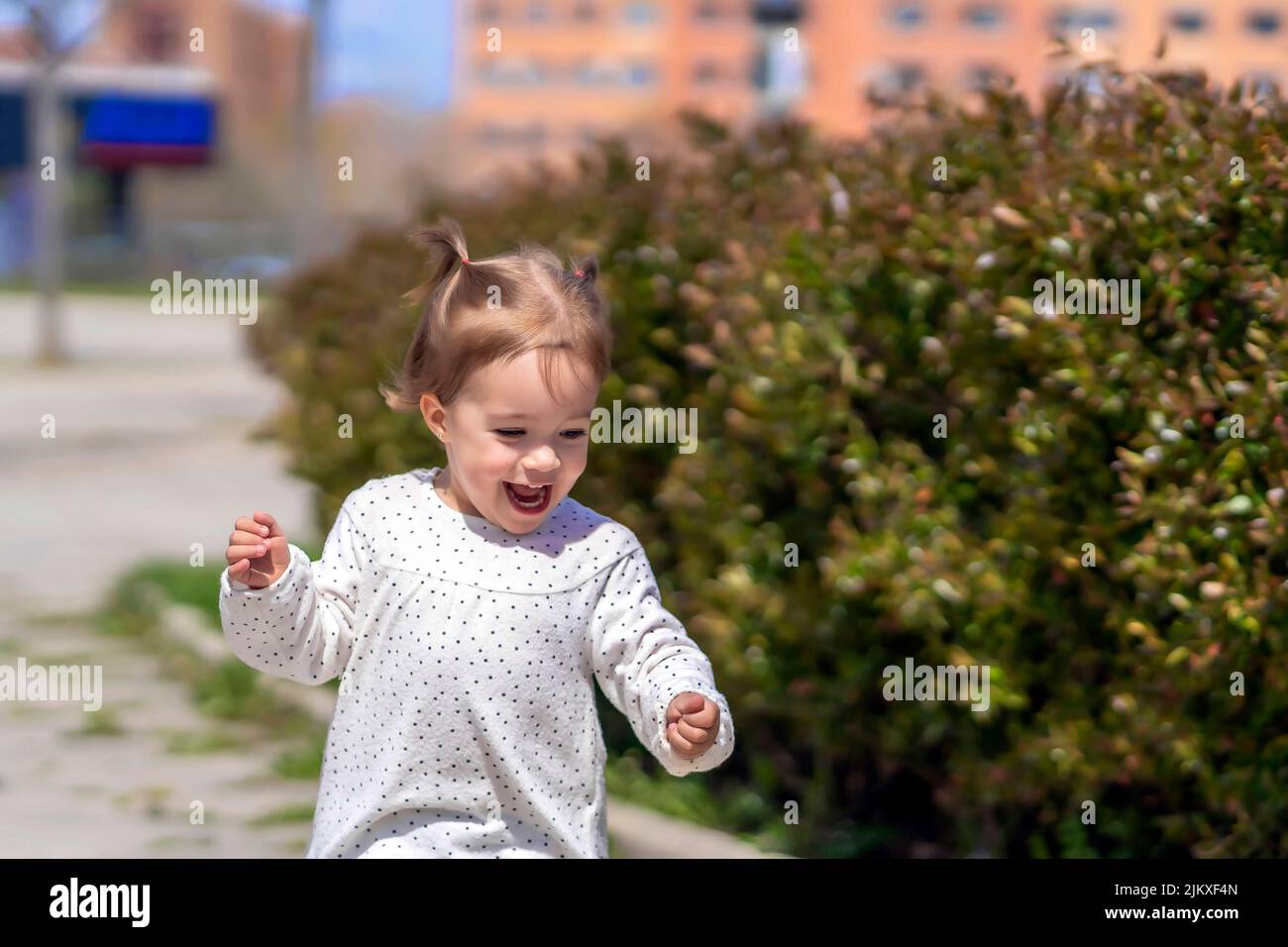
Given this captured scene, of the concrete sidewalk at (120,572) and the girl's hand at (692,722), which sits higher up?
the girl's hand at (692,722)

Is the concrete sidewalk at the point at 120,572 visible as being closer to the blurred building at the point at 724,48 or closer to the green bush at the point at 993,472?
the green bush at the point at 993,472

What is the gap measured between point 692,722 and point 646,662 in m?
0.17

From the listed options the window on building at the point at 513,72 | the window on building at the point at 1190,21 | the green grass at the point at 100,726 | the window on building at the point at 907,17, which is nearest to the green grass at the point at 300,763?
the green grass at the point at 100,726

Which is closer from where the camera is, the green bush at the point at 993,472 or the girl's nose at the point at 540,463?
the girl's nose at the point at 540,463

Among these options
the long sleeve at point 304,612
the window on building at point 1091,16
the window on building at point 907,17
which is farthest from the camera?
the window on building at point 907,17

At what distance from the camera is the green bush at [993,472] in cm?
396

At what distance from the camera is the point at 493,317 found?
275 centimetres

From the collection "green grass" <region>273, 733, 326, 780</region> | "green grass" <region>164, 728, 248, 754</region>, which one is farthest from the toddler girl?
"green grass" <region>164, 728, 248, 754</region>

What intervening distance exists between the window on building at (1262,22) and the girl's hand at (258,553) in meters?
99.0

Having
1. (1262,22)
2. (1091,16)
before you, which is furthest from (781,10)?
(1262,22)

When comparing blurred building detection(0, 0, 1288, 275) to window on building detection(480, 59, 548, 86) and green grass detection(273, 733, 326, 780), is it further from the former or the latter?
green grass detection(273, 733, 326, 780)

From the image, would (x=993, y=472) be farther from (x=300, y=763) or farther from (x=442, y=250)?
(x=300, y=763)

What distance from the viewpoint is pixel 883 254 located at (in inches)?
184

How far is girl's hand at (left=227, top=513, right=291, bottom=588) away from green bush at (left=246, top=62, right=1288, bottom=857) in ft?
5.87
